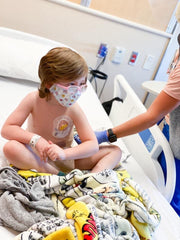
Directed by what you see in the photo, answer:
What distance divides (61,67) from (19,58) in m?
0.93

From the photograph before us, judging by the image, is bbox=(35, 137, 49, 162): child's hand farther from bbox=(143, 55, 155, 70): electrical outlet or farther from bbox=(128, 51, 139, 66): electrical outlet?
bbox=(143, 55, 155, 70): electrical outlet

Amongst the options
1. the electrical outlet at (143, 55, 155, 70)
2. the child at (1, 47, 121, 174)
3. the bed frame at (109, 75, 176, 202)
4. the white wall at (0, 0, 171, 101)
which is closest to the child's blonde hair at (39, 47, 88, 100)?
the child at (1, 47, 121, 174)

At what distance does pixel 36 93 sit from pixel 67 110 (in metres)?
0.15

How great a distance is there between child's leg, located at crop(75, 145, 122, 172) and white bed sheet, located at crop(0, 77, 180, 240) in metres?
0.14

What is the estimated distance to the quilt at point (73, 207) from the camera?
0.70m

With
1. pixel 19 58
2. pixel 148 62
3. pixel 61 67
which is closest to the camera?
pixel 61 67

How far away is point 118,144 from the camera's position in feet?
4.73

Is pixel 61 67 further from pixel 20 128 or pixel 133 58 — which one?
pixel 133 58

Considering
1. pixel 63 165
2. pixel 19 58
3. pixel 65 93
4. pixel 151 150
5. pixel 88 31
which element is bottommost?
pixel 63 165

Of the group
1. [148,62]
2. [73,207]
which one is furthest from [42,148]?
[148,62]

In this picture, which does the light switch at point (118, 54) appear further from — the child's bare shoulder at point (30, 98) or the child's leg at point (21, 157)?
the child's leg at point (21, 157)

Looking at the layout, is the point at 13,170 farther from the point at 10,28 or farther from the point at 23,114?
the point at 10,28

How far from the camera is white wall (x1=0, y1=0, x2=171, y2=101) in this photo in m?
2.04

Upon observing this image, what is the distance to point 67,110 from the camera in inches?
41.3
